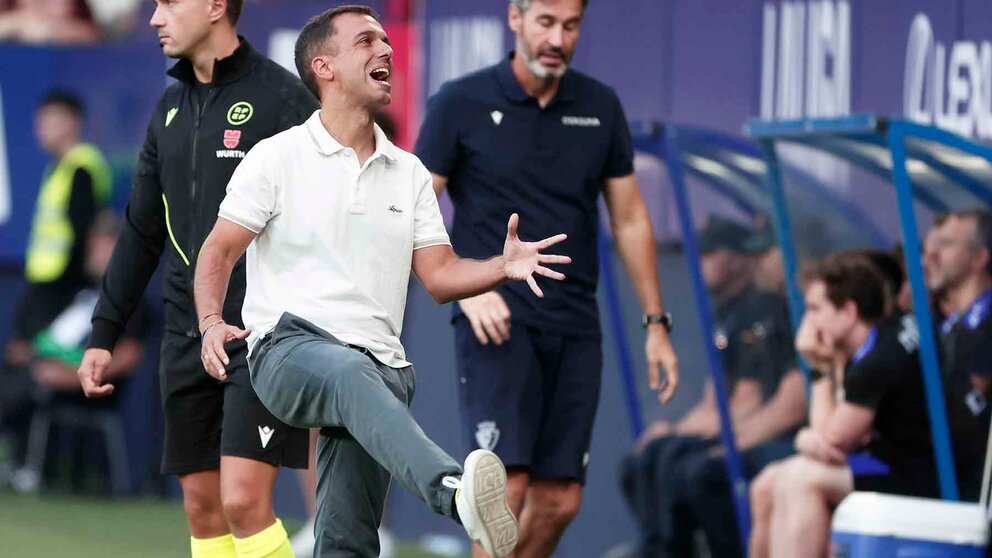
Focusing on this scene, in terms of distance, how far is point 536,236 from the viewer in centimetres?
693

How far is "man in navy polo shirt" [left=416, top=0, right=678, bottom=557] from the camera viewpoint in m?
6.92

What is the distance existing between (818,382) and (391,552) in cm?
316

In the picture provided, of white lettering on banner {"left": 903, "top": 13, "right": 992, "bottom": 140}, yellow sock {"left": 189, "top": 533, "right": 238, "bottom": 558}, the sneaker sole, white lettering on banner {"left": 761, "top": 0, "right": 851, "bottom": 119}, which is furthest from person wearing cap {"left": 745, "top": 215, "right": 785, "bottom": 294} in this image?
the sneaker sole

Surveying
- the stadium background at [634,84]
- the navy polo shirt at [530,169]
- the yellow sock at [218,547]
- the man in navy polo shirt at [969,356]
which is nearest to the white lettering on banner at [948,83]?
the stadium background at [634,84]

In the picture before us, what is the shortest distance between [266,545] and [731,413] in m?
3.38

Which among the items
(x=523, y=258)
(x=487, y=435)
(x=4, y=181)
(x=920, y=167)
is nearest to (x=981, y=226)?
(x=920, y=167)

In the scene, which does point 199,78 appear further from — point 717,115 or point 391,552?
point 391,552

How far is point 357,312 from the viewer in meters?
5.52

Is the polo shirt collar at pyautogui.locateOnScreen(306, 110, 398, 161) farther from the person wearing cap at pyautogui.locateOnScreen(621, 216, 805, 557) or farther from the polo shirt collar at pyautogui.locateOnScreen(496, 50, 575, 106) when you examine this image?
the person wearing cap at pyautogui.locateOnScreen(621, 216, 805, 557)

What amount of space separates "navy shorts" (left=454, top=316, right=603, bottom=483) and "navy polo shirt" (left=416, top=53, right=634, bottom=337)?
78 mm

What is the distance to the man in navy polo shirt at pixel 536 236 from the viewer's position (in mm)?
6918

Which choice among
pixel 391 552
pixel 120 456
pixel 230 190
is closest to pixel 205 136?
pixel 230 190

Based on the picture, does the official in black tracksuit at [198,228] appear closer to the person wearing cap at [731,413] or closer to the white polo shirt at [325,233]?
the white polo shirt at [325,233]

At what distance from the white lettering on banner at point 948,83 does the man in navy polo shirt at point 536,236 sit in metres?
1.70
